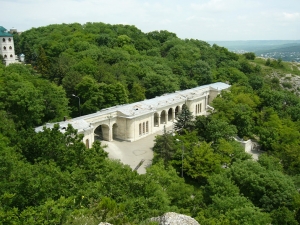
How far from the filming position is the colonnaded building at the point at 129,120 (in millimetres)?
32594

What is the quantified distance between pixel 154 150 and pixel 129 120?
7.09m

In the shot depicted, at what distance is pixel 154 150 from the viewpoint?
31406 mm

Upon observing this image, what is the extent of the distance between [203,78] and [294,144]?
28190mm

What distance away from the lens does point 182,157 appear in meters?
29.8

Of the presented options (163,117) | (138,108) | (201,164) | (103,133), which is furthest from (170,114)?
(201,164)

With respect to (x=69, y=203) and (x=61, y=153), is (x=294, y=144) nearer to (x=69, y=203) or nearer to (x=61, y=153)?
(x=61, y=153)

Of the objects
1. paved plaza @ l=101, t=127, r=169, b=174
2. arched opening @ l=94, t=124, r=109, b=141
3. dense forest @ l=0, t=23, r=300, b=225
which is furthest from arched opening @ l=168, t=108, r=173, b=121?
arched opening @ l=94, t=124, r=109, b=141

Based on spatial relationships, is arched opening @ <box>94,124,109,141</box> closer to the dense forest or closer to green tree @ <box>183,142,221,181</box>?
the dense forest

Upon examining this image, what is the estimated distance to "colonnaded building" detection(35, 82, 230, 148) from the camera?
32.6 m

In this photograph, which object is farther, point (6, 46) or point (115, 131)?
point (6, 46)

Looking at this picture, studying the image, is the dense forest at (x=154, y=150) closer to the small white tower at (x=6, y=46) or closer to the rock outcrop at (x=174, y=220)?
the rock outcrop at (x=174, y=220)

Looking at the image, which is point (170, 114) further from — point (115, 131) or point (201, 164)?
point (201, 164)

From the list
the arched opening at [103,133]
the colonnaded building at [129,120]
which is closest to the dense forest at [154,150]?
the colonnaded building at [129,120]

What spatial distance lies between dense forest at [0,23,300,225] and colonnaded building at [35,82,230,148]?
10.1 feet
